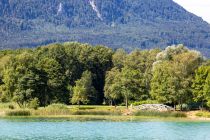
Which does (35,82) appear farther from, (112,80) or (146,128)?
(146,128)

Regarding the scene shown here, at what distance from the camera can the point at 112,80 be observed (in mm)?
114250

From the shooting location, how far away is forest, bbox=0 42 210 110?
96.1 metres

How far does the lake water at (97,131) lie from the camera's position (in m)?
54.1

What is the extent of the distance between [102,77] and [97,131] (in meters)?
64.5

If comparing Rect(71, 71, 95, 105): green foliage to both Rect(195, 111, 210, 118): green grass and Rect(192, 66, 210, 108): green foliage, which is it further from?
Rect(195, 111, 210, 118): green grass

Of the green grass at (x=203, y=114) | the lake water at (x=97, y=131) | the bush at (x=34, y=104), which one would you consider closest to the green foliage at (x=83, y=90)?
the bush at (x=34, y=104)

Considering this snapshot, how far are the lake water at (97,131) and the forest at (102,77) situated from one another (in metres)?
24.6

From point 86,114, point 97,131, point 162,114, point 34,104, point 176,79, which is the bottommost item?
point 97,131

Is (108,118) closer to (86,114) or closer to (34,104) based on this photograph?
(86,114)

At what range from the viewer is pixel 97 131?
59.8m

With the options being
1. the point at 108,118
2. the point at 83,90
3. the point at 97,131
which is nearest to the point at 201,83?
the point at 108,118

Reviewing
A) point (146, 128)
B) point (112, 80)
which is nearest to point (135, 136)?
point (146, 128)

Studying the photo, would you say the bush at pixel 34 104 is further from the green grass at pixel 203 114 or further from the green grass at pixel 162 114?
the green grass at pixel 203 114

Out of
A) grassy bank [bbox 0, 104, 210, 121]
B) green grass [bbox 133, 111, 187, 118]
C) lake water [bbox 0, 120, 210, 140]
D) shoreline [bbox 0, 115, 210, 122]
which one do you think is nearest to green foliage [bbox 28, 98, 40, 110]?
grassy bank [bbox 0, 104, 210, 121]
